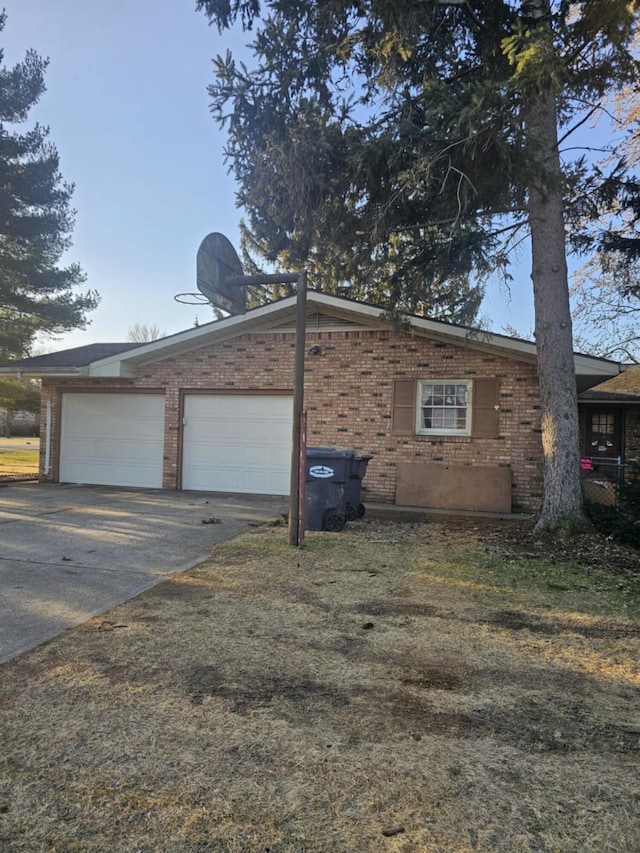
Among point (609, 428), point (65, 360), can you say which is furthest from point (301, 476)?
point (609, 428)

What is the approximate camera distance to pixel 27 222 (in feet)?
50.7

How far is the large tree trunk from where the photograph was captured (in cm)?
721

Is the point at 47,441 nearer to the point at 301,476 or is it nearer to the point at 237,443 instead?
the point at 237,443

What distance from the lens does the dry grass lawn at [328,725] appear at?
1.94 m

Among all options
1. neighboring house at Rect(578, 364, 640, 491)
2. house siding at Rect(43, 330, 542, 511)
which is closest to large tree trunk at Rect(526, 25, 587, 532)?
house siding at Rect(43, 330, 542, 511)

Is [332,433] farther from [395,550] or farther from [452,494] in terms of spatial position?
[395,550]

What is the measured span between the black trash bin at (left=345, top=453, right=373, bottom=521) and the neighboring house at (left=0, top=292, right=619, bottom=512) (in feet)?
7.43

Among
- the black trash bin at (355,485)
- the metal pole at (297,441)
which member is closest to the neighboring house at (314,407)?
the black trash bin at (355,485)

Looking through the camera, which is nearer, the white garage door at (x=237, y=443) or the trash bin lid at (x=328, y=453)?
the trash bin lid at (x=328, y=453)

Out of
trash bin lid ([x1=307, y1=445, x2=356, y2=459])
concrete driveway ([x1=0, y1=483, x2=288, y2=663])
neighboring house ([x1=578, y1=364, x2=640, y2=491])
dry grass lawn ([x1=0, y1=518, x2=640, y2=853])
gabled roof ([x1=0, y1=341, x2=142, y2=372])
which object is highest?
gabled roof ([x1=0, y1=341, x2=142, y2=372])

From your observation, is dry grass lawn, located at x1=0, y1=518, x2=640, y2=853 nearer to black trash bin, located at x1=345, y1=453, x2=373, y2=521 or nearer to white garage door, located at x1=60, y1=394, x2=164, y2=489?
black trash bin, located at x1=345, y1=453, x2=373, y2=521

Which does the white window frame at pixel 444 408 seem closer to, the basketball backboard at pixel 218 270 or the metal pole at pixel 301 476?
the basketball backboard at pixel 218 270

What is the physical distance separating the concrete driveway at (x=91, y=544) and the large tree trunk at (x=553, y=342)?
446 centimetres

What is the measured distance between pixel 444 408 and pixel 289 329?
3702 millimetres
